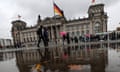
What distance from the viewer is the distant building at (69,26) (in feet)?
228

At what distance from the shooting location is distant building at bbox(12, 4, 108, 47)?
228 ft

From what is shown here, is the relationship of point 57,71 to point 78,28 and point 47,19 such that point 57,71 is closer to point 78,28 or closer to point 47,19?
point 78,28

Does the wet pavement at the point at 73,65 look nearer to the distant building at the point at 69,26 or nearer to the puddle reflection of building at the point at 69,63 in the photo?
the puddle reflection of building at the point at 69,63

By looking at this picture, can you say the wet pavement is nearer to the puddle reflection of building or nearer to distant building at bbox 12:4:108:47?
the puddle reflection of building

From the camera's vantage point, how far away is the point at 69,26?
7844cm

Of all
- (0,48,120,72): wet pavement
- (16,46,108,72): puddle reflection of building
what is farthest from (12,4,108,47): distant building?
(0,48,120,72): wet pavement

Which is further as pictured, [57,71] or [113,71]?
[57,71]

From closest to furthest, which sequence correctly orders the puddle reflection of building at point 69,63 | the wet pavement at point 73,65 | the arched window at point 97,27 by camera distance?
the wet pavement at point 73,65
the puddle reflection of building at point 69,63
the arched window at point 97,27

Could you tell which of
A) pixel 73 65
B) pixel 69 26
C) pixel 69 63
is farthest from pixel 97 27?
pixel 73 65

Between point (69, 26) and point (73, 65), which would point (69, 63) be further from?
point (69, 26)

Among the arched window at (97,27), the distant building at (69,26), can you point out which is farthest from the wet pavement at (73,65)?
the arched window at (97,27)

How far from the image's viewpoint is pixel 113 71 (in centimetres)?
290

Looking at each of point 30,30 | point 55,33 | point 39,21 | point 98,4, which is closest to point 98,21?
point 98,4

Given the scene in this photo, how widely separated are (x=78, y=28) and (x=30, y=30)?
98.2 feet
